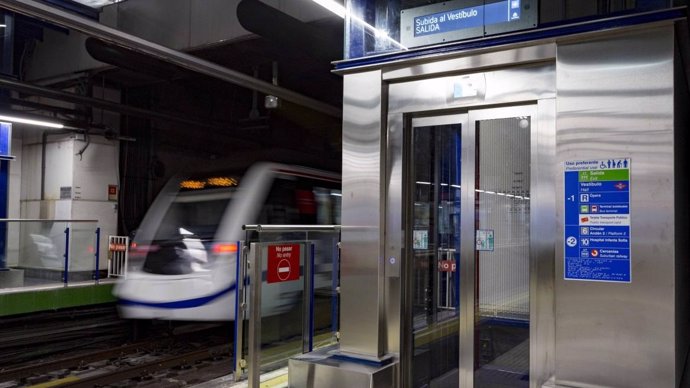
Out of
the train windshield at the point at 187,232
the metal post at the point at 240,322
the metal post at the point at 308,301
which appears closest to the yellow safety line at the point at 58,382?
the train windshield at the point at 187,232

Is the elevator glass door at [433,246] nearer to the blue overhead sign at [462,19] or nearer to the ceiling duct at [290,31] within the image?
the blue overhead sign at [462,19]

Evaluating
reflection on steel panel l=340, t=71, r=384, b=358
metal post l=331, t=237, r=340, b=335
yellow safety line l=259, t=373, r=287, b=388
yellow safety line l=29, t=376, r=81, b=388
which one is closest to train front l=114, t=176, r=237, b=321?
yellow safety line l=29, t=376, r=81, b=388

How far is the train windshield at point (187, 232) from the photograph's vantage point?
831cm

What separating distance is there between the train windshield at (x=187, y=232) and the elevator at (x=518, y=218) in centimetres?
456

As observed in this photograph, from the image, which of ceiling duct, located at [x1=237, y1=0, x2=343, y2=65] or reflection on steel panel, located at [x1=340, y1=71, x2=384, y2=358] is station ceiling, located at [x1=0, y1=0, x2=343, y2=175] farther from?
reflection on steel panel, located at [x1=340, y1=71, x2=384, y2=358]

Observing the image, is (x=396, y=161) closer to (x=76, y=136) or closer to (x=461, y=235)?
(x=461, y=235)

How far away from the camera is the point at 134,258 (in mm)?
8883

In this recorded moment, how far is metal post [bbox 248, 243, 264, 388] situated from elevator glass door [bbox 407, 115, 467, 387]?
5.09ft

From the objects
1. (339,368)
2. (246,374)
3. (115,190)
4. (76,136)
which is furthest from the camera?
(115,190)

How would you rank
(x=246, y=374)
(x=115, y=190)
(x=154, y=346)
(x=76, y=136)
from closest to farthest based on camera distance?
(x=246, y=374) → (x=154, y=346) → (x=76, y=136) → (x=115, y=190)

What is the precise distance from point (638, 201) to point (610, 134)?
0.40m

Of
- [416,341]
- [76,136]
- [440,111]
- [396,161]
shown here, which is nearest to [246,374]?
[416,341]

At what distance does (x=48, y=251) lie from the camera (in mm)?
11094

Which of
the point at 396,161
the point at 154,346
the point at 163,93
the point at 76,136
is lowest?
the point at 154,346
